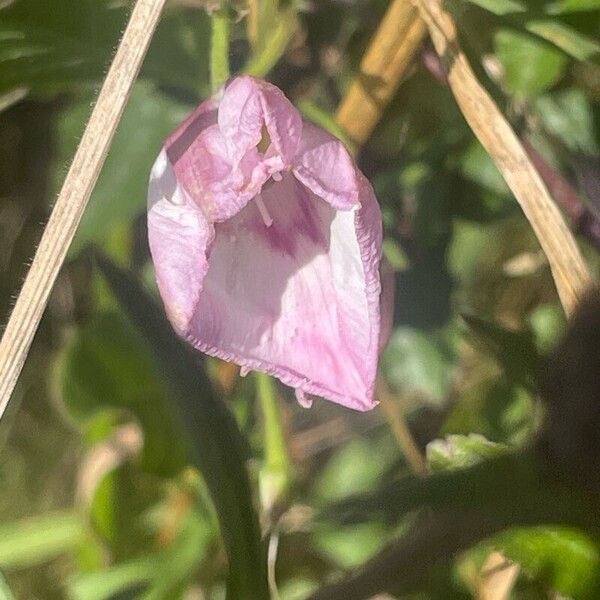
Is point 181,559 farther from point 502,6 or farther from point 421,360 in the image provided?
point 502,6

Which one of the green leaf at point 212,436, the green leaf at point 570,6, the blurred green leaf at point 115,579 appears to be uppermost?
the green leaf at point 570,6

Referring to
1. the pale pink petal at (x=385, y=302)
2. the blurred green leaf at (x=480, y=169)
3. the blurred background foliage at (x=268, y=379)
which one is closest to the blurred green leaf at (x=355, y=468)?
the blurred background foliage at (x=268, y=379)

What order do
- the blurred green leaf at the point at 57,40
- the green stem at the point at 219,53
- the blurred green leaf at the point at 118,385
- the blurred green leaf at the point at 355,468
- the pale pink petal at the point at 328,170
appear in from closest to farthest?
the pale pink petal at the point at 328,170 → the green stem at the point at 219,53 → the blurred green leaf at the point at 57,40 → the blurred green leaf at the point at 118,385 → the blurred green leaf at the point at 355,468

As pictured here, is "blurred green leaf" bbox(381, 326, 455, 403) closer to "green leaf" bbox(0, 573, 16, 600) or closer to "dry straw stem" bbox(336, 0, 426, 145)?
"dry straw stem" bbox(336, 0, 426, 145)

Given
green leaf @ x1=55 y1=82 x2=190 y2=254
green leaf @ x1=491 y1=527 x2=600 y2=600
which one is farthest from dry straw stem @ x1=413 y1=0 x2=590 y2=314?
green leaf @ x1=55 y1=82 x2=190 y2=254

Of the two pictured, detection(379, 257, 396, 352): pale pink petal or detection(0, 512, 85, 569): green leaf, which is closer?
detection(379, 257, 396, 352): pale pink petal

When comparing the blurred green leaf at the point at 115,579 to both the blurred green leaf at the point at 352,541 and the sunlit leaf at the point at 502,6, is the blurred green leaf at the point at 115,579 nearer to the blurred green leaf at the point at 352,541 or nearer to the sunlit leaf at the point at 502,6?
the blurred green leaf at the point at 352,541

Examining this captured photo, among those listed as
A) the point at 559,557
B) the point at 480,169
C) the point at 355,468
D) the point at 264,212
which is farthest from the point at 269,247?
the point at 355,468

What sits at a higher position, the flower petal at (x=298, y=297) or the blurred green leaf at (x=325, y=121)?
the blurred green leaf at (x=325, y=121)
